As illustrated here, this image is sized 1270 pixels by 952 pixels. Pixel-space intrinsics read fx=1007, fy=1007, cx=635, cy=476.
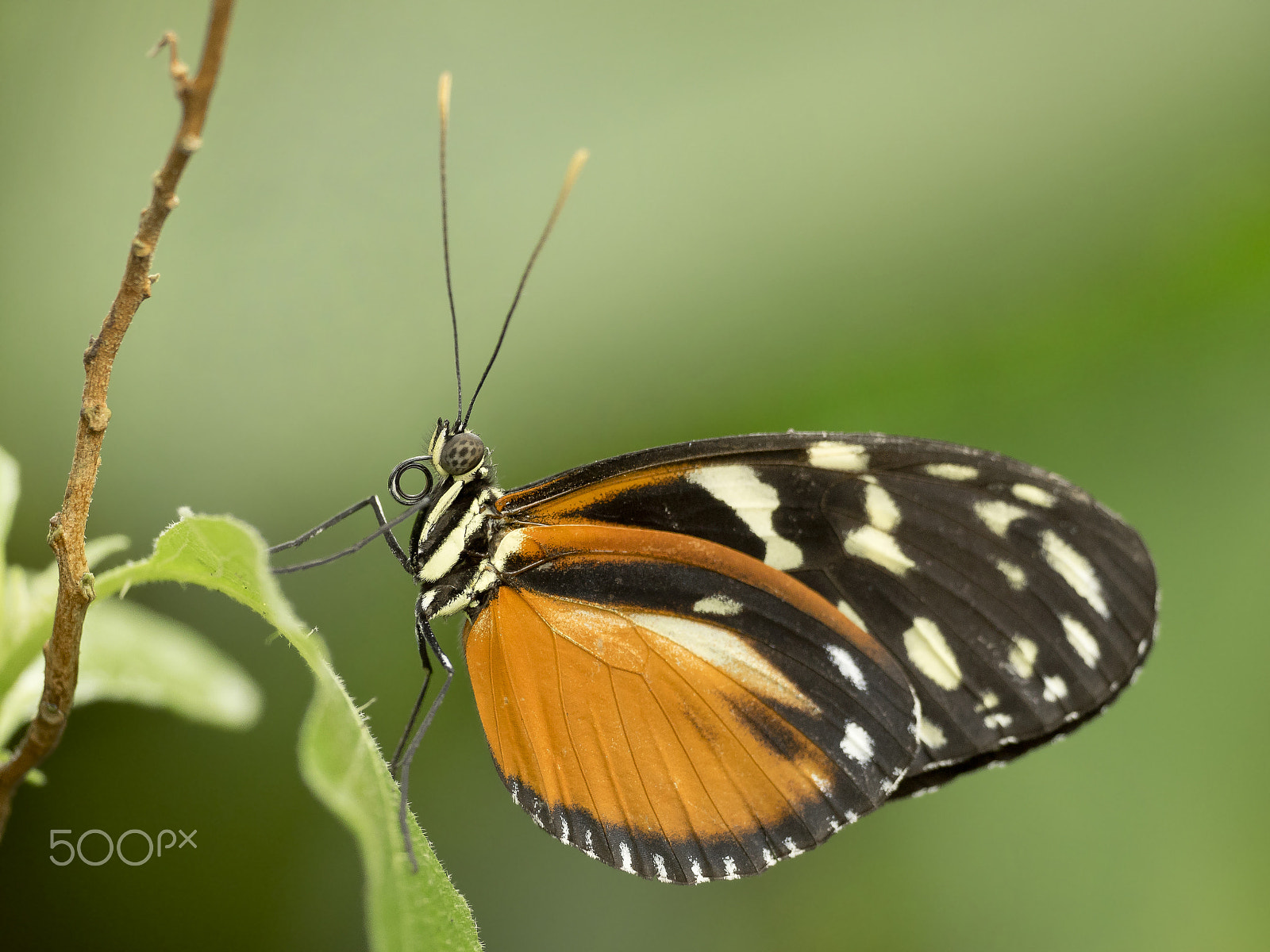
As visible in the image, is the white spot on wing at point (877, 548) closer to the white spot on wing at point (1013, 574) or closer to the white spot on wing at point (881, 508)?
the white spot on wing at point (881, 508)

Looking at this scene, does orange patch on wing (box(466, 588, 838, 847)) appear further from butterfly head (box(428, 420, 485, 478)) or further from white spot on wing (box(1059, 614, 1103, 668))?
white spot on wing (box(1059, 614, 1103, 668))

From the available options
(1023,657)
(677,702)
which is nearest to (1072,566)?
(1023,657)

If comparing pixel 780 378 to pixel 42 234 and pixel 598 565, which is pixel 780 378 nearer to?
pixel 598 565

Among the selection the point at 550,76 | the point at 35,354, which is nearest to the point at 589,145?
the point at 550,76

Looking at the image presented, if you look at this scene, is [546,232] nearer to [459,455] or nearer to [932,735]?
[459,455]

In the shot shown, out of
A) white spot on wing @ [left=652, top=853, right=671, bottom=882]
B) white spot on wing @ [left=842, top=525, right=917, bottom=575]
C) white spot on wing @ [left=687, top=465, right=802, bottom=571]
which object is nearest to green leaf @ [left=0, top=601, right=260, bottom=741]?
white spot on wing @ [left=652, top=853, right=671, bottom=882]

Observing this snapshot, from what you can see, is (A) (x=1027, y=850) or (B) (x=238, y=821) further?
(A) (x=1027, y=850)

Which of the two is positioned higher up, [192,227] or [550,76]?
[550,76]
